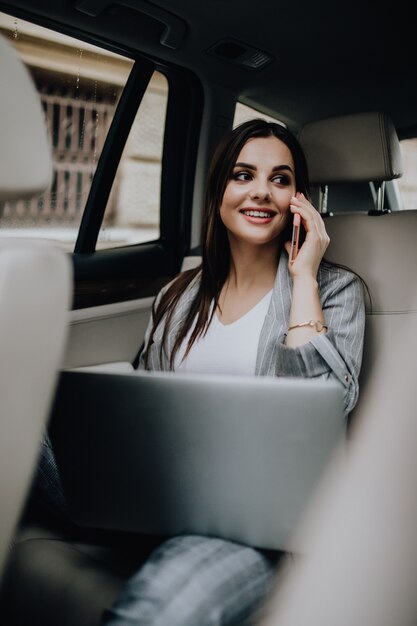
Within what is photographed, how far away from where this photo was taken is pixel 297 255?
136cm

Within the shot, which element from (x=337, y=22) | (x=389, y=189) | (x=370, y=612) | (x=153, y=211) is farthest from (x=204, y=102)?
(x=370, y=612)

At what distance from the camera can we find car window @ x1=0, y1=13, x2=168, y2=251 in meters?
1.51

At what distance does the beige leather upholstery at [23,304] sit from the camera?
0.69m

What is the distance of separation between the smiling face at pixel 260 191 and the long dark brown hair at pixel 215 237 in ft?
0.07

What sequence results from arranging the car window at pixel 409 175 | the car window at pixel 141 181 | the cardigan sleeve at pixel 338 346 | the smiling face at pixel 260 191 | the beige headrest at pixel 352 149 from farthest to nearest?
the car window at pixel 141 181, the car window at pixel 409 175, the beige headrest at pixel 352 149, the smiling face at pixel 260 191, the cardigan sleeve at pixel 338 346

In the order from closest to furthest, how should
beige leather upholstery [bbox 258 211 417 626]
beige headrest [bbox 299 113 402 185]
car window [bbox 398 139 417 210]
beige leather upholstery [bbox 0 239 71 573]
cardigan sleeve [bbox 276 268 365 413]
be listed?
1. beige leather upholstery [bbox 0 239 71 573]
2. beige leather upholstery [bbox 258 211 417 626]
3. cardigan sleeve [bbox 276 268 365 413]
4. beige headrest [bbox 299 113 402 185]
5. car window [bbox 398 139 417 210]

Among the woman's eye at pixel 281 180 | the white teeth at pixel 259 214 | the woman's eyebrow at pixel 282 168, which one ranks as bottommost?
the white teeth at pixel 259 214

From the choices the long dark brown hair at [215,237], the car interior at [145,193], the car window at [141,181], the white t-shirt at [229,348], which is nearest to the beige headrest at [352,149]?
the car interior at [145,193]

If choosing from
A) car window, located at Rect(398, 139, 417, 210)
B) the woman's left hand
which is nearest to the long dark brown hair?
the woman's left hand

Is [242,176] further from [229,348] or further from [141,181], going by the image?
[141,181]

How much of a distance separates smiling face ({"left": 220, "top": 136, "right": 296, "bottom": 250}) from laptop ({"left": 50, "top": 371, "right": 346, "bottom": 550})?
2.36ft

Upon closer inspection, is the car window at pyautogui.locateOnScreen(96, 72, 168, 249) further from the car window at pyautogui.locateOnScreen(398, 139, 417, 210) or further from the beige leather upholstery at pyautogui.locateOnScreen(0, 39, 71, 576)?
the beige leather upholstery at pyautogui.locateOnScreen(0, 39, 71, 576)

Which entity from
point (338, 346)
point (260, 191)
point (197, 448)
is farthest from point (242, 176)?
point (197, 448)

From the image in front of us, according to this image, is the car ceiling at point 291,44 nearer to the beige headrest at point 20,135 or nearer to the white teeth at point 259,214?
the white teeth at point 259,214
